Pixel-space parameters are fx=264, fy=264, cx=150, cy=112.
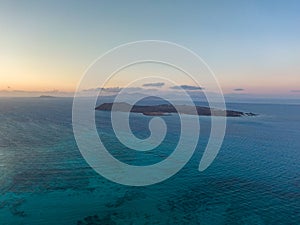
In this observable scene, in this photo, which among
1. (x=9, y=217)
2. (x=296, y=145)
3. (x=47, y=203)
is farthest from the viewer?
(x=296, y=145)

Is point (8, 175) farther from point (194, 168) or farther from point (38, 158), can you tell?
point (194, 168)

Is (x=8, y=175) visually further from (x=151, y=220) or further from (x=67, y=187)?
(x=151, y=220)

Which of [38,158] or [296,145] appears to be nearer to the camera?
[38,158]

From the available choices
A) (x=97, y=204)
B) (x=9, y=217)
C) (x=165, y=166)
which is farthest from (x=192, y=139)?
(x=9, y=217)

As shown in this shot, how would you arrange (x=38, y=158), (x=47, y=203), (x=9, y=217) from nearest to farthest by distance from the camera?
(x=9, y=217)
(x=47, y=203)
(x=38, y=158)

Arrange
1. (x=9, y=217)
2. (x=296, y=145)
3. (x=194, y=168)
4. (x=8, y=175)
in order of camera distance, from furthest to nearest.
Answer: (x=296, y=145) → (x=194, y=168) → (x=8, y=175) → (x=9, y=217)

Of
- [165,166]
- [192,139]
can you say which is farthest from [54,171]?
[192,139]

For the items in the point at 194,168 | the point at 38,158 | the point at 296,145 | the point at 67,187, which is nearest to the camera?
the point at 67,187

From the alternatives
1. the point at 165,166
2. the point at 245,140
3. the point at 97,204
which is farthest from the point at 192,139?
the point at 97,204

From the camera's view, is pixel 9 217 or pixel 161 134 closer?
pixel 9 217
